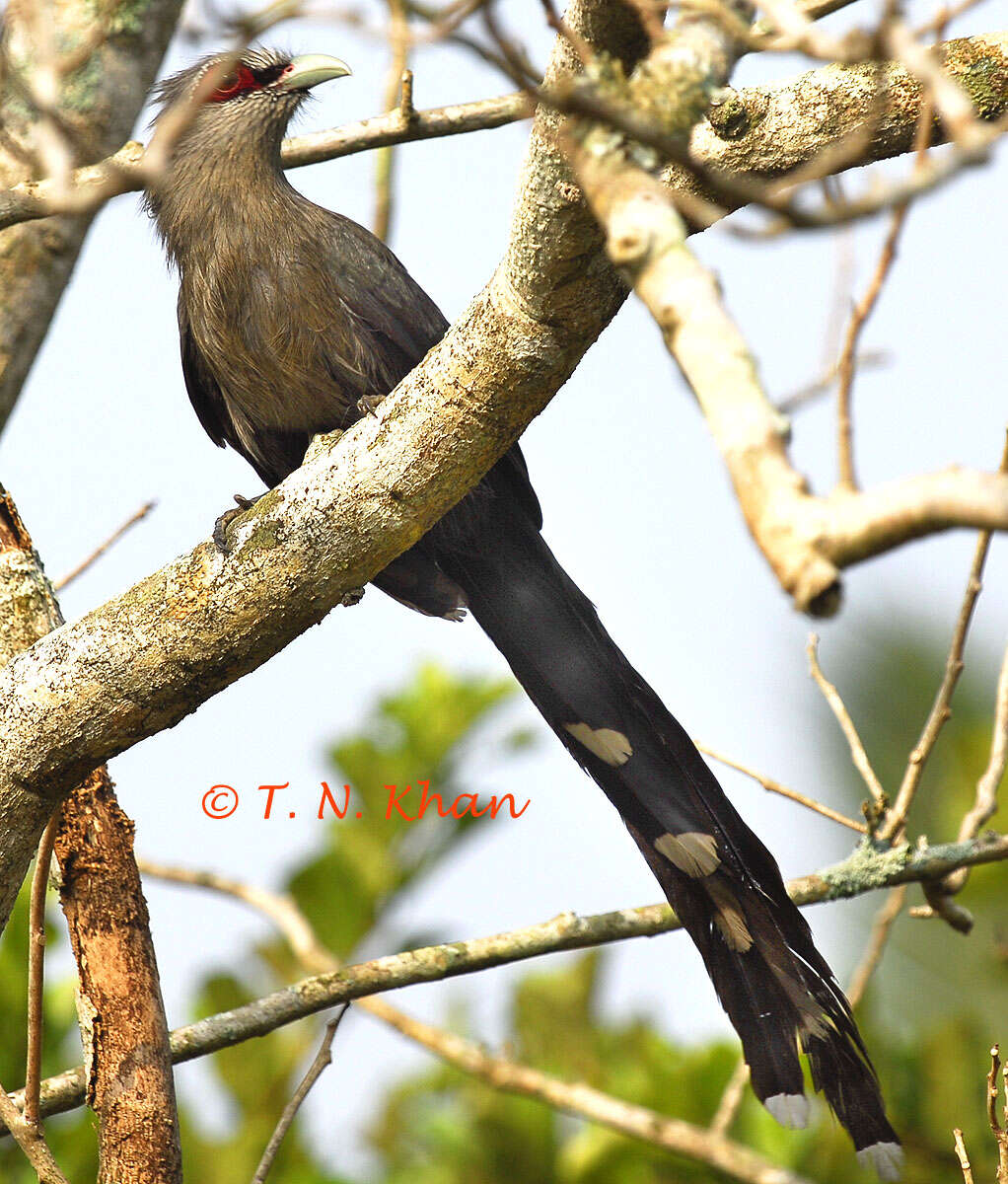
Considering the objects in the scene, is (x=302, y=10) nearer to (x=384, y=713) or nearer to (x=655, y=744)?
(x=655, y=744)

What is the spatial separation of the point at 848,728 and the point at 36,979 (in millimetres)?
1731

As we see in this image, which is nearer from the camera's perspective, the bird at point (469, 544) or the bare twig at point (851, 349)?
the bare twig at point (851, 349)

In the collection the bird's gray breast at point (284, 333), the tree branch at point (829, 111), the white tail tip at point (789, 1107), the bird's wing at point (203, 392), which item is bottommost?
the white tail tip at point (789, 1107)

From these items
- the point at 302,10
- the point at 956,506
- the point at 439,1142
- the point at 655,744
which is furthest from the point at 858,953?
the point at 956,506

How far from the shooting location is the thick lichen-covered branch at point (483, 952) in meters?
2.44

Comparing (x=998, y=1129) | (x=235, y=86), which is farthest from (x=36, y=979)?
(x=235, y=86)

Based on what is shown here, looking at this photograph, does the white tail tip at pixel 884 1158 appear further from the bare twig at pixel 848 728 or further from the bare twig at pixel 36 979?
the bare twig at pixel 36 979

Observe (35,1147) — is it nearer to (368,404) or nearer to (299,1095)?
(299,1095)

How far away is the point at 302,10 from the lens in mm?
2006

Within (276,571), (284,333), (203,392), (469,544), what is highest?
(203,392)

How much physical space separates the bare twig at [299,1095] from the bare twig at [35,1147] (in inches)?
13.2

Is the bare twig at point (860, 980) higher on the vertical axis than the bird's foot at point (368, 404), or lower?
lower

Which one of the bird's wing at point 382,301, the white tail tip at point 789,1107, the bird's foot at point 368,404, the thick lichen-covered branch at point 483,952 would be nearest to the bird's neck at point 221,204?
the bird's wing at point 382,301

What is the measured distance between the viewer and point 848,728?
2.82 meters
